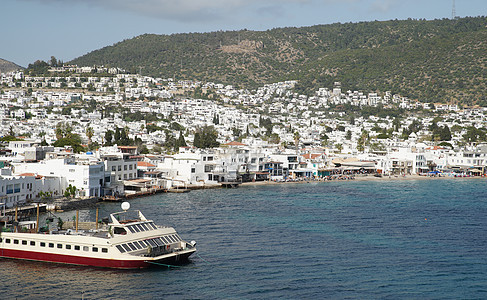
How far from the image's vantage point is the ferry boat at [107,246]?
1278 inches

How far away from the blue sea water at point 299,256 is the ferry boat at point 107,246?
586 mm

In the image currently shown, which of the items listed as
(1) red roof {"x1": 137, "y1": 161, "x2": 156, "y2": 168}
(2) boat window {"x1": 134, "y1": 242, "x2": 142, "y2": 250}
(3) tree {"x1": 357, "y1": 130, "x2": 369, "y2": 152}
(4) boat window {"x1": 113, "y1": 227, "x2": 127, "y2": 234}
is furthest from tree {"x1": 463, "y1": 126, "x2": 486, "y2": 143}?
(4) boat window {"x1": 113, "y1": 227, "x2": 127, "y2": 234}

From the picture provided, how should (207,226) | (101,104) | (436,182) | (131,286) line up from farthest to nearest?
(101,104) → (436,182) → (207,226) → (131,286)

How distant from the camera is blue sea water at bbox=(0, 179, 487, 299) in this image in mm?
29625

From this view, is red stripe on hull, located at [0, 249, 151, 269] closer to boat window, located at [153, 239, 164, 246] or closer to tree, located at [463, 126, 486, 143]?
boat window, located at [153, 239, 164, 246]

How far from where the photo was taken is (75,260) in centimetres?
3319

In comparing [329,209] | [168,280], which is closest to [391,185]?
[329,209]

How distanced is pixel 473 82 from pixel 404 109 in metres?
25.2

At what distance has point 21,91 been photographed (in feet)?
629

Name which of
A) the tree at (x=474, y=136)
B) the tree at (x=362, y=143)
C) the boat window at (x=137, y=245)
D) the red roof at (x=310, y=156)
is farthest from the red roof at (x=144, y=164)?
the tree at (x=474, y=136)

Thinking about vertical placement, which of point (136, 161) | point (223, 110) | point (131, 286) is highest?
point (223, 110)

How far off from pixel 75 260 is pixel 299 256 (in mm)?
12484

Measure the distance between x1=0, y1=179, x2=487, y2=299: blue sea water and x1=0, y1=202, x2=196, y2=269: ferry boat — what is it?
59 centimetres

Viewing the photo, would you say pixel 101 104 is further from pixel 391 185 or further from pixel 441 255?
pixel 441 255
